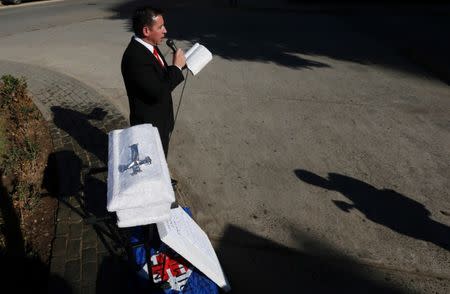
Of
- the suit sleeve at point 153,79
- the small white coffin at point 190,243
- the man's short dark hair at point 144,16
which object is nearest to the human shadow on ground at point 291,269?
the small white coffin at point 190,243

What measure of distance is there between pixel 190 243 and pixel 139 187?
92 centimetres

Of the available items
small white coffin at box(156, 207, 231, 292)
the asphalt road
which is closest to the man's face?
small white coffin at box(156, 207, 231, 292)

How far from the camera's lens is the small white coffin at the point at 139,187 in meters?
2.06

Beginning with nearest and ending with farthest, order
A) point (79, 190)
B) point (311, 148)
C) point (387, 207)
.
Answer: point (387, 207) < point (79, 190) < point (311, 148)

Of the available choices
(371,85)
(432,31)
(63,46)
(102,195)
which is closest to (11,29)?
(63,46)

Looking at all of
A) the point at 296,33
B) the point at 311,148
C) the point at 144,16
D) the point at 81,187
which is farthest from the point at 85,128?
the point at 296,33

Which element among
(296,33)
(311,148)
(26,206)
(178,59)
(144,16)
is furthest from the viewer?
(296,33)

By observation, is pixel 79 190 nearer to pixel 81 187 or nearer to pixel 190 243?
pixel 81 187

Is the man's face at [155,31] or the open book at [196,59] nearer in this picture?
the man's face at [155,31]

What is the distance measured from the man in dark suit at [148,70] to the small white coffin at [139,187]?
3.57 ft

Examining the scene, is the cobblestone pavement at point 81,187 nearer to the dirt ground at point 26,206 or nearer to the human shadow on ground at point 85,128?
the human shadow on ground at point 85,128

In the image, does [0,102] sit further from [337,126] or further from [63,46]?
[337,126]

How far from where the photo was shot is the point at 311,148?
5625 millimetres

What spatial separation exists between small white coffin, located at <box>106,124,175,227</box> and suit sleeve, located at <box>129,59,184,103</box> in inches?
41.2
